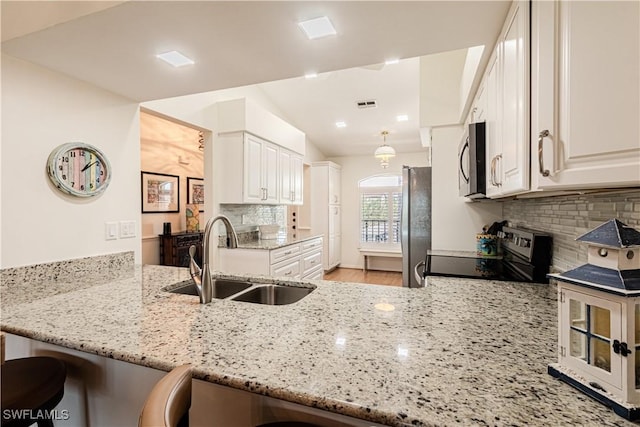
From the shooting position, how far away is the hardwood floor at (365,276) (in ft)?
18.1

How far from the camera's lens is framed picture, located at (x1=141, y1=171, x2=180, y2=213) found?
454 centimetres

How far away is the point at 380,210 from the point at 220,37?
214 inches

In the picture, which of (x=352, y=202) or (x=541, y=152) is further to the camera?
(x=352, y=202)

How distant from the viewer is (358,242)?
21.5ft

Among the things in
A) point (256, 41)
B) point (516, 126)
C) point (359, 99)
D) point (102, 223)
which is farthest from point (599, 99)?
point (359, 99)

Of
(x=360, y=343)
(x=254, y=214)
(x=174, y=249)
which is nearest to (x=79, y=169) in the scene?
(x=360, y=343)

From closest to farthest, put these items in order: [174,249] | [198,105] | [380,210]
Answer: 1. [198,105]
2. [174,249]
3. [380,210]

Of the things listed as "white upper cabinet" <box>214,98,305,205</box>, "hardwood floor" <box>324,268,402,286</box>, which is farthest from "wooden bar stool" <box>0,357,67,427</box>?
"hardwood floor" <box>324,268,402,286</box>

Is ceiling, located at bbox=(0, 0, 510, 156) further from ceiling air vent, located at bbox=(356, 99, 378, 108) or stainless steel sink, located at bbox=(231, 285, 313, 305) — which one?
ceiling air vent, located at bbox=(356, 99, 378, 108)

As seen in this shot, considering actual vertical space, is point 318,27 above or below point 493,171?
above

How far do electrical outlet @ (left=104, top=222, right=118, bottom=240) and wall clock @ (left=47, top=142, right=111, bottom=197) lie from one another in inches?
9.2

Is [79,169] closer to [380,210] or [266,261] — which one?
[266,261]

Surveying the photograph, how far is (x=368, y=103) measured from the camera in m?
4.59

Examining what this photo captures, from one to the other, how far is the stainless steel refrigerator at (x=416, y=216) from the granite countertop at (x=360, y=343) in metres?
1.77
